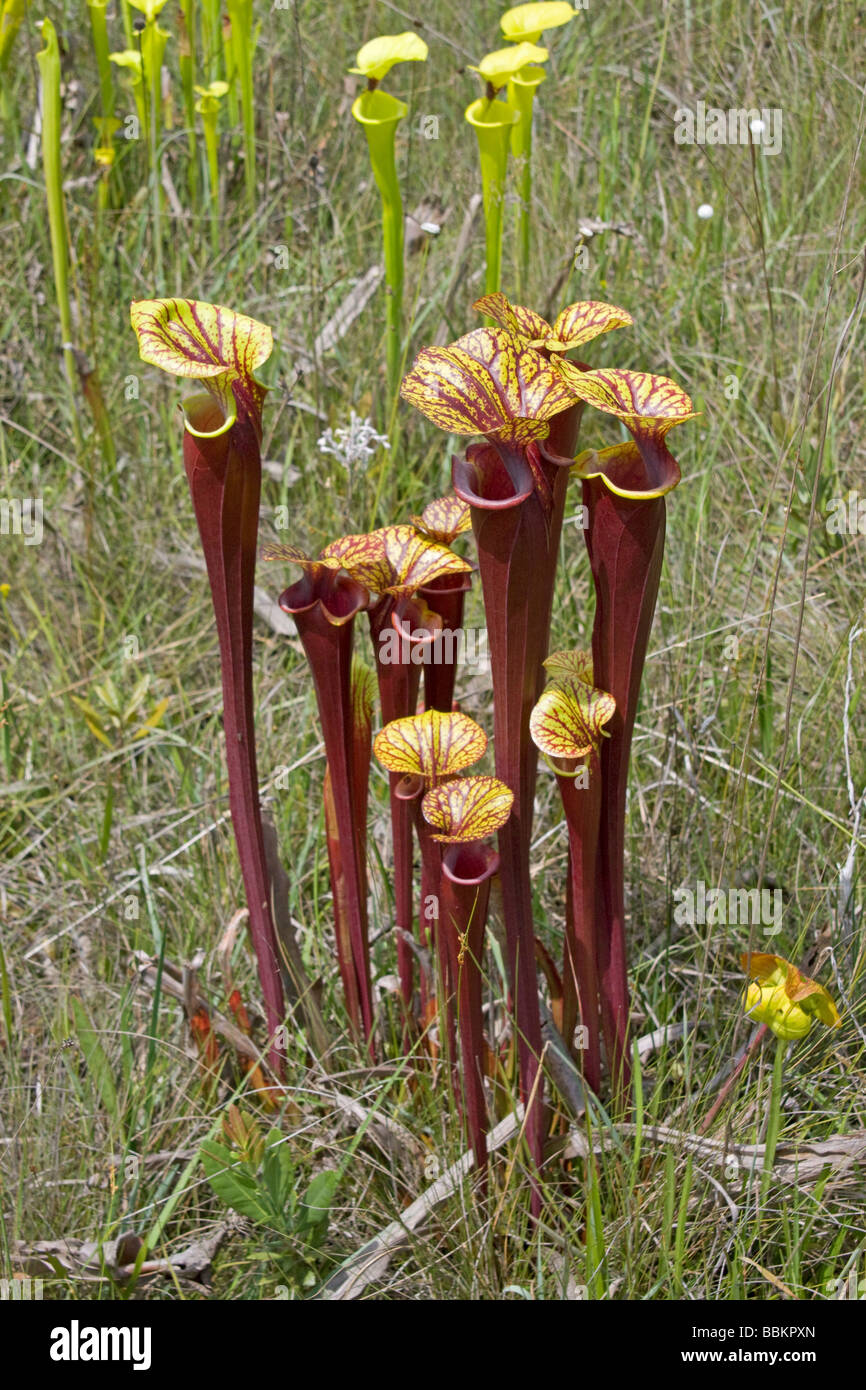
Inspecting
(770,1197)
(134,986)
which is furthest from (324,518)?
(770,1197)

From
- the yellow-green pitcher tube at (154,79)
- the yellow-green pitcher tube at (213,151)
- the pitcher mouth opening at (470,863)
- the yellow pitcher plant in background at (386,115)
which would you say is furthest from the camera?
the yellow-green pitcher tube at (213,151)

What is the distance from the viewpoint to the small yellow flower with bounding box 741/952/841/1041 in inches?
50.9

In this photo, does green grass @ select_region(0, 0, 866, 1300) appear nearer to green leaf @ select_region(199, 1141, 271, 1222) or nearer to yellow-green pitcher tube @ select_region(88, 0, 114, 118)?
green leaf @ select_region(199, 1141, 271, 1222)

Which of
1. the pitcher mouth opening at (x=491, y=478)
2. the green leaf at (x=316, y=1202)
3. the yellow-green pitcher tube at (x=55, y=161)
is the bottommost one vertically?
the green leaf at (x=316, y=1202)

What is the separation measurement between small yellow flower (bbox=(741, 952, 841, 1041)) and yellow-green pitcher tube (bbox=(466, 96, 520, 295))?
1377 millimetres

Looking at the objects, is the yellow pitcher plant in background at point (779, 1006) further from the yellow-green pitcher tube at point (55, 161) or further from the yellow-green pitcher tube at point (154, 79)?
the yellow-green pitcher tube at point (154, 79)

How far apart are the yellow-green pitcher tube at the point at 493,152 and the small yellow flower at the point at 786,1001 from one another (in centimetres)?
138

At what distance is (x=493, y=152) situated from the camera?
2.14 m

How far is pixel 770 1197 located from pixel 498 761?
67 centimetres

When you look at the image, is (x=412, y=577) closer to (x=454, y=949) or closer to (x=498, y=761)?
(x=498, y=761)

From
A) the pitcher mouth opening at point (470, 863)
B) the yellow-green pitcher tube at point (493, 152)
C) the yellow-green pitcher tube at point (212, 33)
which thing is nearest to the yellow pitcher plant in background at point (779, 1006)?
the pitcher mouth opening at point (470, 863)

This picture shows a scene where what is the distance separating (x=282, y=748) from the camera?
235 cm

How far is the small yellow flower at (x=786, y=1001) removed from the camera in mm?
1294

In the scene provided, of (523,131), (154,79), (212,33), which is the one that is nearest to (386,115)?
(523,131)
